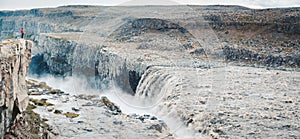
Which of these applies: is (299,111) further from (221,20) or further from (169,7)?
(169,7)

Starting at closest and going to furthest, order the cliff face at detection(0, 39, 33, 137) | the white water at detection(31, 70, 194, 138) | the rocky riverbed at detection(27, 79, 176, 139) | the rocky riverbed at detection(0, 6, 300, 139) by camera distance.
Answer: the cliff face at detection(0, 39, 33, 137)
the rocky riverbed at detection(0, 6, 300, 139)
the rocky riverbed at detection(27, 79, 176, 139)
the white water at detection(31, 70, 194, 138)

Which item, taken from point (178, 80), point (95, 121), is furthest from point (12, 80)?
point (178, 80)

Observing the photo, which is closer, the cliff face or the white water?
the cliff face

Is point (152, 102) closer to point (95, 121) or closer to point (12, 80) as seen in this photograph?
point (95, 121)

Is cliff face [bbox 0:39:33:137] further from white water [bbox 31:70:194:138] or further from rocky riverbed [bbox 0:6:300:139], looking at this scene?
white water [bbox 31:70:194:138]

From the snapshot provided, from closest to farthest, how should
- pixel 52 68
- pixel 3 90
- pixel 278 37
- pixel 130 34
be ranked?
1. pixel 3 90
2. pixel 278 37
3. pixel 130 34
4. pixel 52 68

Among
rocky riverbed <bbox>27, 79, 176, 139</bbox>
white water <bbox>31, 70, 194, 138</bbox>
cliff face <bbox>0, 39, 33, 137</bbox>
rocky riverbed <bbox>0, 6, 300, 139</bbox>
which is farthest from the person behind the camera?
white water <bbox>31, 70, 194, 138</bbox>

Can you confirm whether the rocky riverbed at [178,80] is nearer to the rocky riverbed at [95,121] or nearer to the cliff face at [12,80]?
the rocky riverbed at [95,121]

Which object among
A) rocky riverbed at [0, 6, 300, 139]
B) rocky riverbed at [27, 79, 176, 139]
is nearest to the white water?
rocky riverbed at [0, 6, 300, 139]

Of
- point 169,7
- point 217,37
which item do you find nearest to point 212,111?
point 217,37
